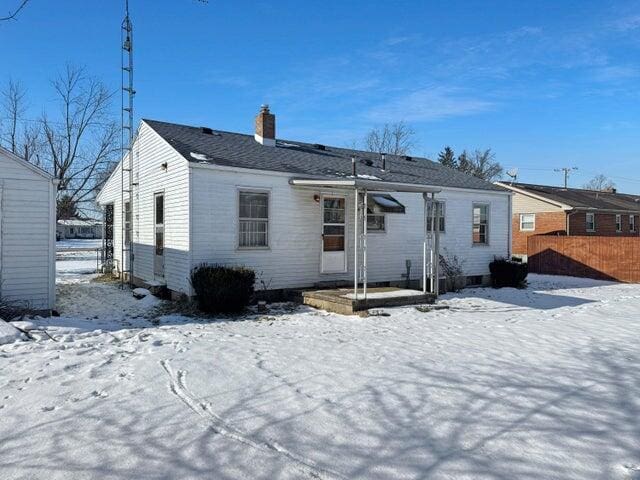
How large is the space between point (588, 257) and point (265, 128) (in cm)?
1454

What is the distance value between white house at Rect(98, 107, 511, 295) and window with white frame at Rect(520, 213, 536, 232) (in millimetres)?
14472

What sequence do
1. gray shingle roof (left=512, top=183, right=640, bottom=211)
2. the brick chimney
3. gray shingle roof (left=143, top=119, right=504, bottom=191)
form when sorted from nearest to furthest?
gray shingle roof (left=143, top=119, right=504, bottom=191) → the brick chimney → gray shingle roof (left=512, top=183, right=640, bottom=211)

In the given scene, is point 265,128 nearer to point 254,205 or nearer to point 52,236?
point 254,205

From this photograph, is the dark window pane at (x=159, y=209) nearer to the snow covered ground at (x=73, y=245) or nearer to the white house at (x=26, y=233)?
the white house at (x=26, y=233)

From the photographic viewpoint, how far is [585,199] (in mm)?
32375

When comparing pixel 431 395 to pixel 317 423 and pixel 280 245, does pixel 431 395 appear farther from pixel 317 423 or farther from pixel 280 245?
pixel 280 245

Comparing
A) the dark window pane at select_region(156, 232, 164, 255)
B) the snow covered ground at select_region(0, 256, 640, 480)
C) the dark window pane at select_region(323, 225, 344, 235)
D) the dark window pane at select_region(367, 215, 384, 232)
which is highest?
the dark window pane at select_region(367, 215, 384, 232)

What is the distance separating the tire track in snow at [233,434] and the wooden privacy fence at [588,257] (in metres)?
18.9

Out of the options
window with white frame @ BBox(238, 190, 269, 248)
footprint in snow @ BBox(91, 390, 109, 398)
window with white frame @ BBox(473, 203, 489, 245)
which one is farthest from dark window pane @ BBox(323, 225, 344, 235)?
footprint in snow @ BBox(91, 390, 109, 398)

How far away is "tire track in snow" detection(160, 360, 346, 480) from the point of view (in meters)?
3.48

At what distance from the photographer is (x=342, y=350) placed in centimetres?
702

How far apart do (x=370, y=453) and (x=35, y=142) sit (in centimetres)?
3606

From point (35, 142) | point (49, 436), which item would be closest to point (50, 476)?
point (49, 436)

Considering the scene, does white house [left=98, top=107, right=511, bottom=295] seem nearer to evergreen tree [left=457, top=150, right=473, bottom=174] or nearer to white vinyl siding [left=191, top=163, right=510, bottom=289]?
white vinyl siding [left=191, top=163, right=510, bottom=289]
